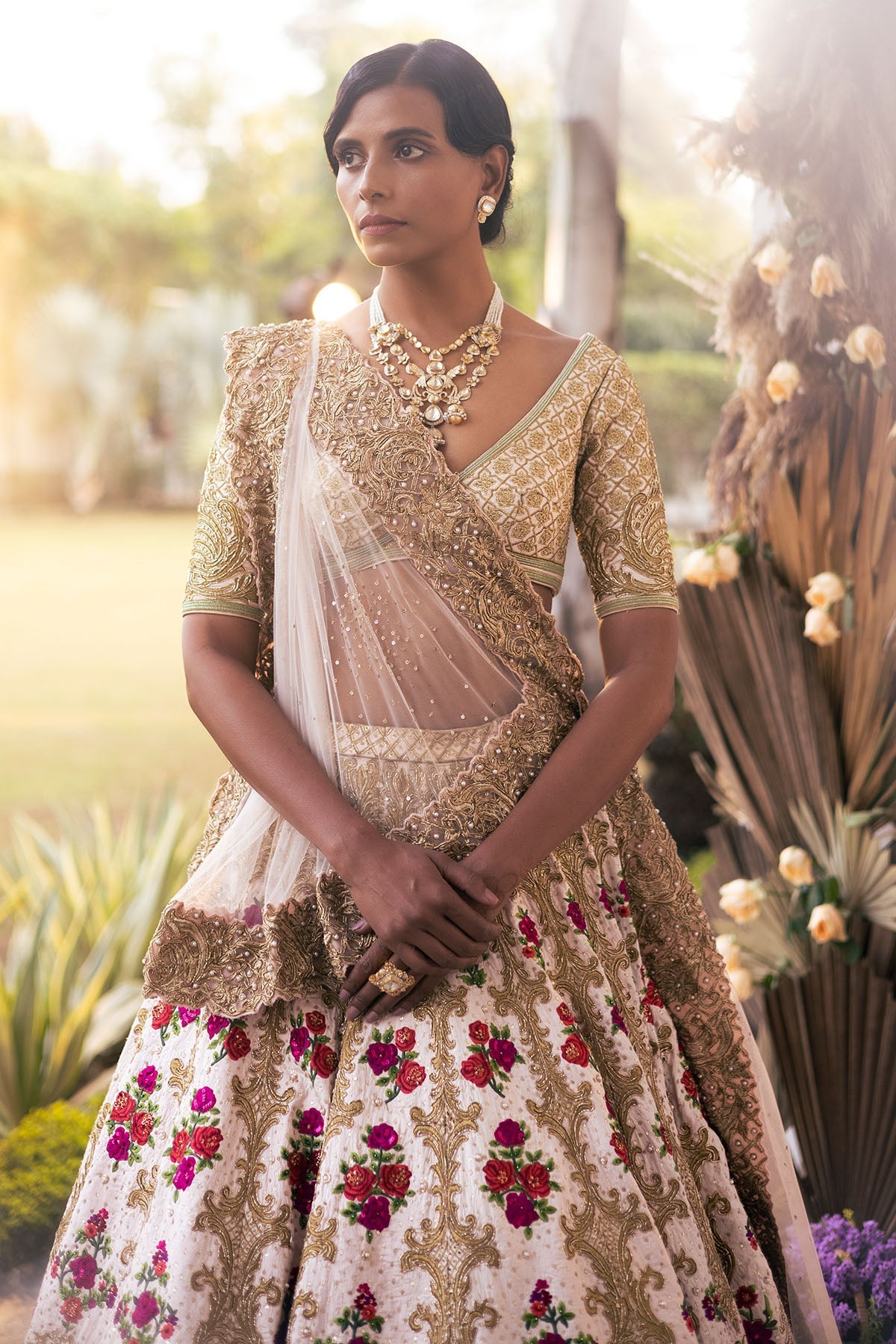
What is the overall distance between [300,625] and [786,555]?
4.23 feet

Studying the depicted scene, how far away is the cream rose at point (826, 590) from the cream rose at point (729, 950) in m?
0.68

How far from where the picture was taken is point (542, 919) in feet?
4.85

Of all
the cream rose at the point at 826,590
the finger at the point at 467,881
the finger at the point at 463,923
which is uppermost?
the cream rose at the point at 826,590

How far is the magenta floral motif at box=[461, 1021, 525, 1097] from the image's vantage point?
1312 mm

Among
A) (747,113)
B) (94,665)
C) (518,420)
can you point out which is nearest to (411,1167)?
(518,420)

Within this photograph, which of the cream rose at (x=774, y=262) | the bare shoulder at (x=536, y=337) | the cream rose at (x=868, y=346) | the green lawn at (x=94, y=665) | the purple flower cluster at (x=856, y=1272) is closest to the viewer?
the bare shoulder at (x=536, y=337)

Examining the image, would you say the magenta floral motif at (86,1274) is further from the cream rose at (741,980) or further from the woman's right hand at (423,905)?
the cream rose at (741,980)

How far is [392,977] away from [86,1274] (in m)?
0.53

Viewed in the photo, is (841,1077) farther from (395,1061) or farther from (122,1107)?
(122,1107)

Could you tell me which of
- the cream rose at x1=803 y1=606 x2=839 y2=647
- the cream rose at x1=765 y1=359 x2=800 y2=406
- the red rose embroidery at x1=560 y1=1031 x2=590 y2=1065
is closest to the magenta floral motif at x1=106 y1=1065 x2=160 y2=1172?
the red rose embroidery at x1=560 y1=1031 x2=590 y2=1065

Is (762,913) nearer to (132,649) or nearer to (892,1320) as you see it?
(892,1320)

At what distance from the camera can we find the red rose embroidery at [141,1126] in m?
1.43

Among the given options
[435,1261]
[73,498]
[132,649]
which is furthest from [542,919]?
[73,498]

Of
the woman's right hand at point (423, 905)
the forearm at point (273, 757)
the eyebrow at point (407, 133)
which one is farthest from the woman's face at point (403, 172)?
the woman's right hand at point (423, 905)
